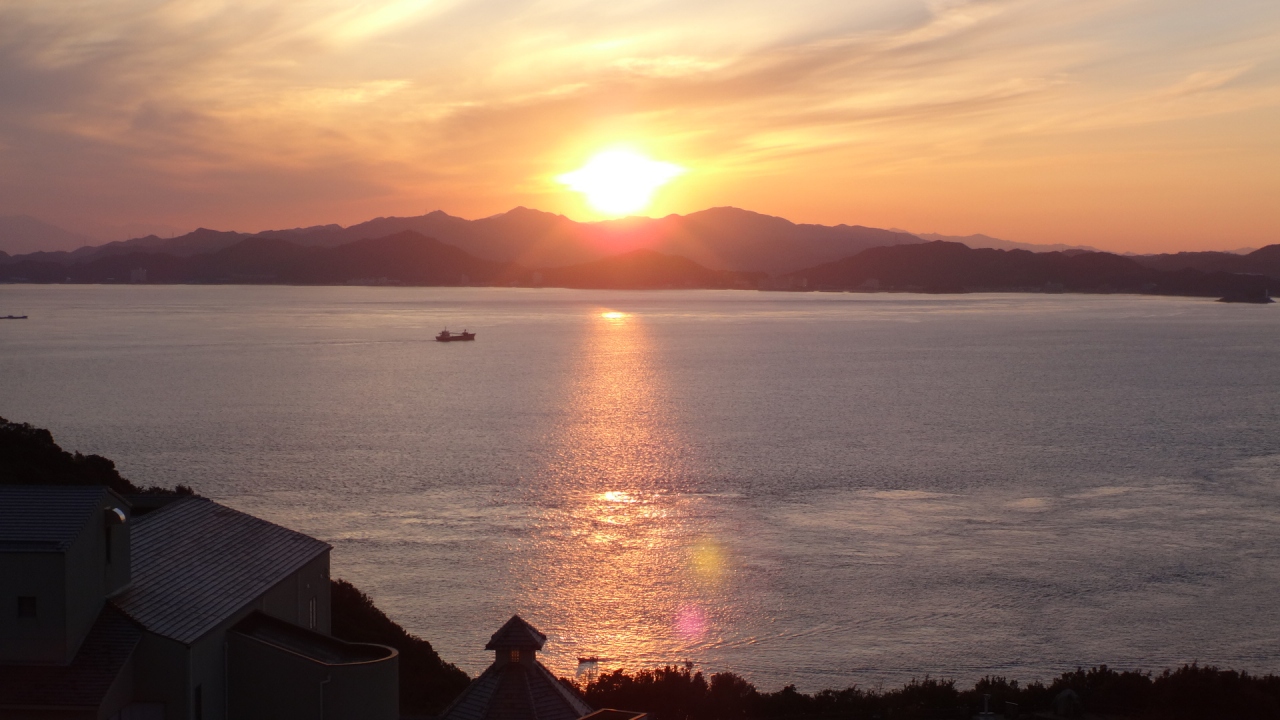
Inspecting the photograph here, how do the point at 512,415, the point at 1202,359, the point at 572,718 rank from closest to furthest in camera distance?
the point at 572,718 < the point at 512,415 < the point at 1202,359

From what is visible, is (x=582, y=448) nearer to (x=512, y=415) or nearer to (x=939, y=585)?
(x=512, y=415)

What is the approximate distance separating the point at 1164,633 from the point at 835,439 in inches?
918

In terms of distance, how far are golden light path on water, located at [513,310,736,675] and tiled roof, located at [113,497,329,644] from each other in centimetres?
751

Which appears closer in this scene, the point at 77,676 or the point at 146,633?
the point at 77,676

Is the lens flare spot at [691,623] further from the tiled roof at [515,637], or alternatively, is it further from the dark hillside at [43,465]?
the tiled roof at [515,637]

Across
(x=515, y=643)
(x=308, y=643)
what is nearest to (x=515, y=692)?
(x=515, y=643)

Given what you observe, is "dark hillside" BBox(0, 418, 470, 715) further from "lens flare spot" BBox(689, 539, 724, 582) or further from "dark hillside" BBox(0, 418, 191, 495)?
"lens flare spot" BBox(689, 539, 724, 582)

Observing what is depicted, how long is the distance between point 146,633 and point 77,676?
0.63 metres

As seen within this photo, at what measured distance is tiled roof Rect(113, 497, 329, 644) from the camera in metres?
9.95

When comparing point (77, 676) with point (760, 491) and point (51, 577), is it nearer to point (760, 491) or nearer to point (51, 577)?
point (51, 577)

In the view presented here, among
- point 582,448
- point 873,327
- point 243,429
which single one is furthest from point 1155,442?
point 873,327

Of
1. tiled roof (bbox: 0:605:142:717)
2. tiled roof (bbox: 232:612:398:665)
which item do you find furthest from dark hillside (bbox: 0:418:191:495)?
tiled roof (bbox: 0:605:142:717)

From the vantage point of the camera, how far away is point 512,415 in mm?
51875

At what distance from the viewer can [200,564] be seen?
37.1 ft
